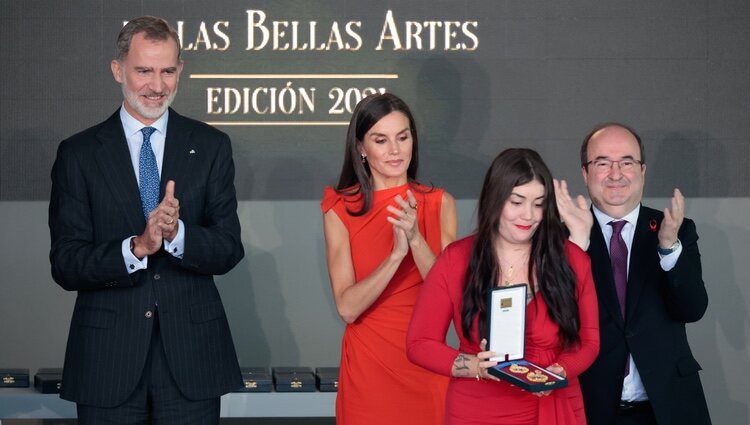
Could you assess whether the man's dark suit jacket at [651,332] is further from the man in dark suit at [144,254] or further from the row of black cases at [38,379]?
the row of black cases at [38,379]

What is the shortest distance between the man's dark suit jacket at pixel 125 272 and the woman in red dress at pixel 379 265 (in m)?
0.51

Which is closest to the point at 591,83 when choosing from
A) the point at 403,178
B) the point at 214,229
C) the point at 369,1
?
the point at 369,1

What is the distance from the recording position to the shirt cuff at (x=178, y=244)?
10.7ft

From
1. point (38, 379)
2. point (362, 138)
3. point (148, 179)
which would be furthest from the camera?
point (38, 379)

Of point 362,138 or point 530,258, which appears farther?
point 362,138

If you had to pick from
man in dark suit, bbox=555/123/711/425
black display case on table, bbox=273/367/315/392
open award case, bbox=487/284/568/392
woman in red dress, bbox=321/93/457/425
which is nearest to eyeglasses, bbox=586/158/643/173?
man in dark suit, bbox=555/123/711/425

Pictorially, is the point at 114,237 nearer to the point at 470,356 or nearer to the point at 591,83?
the point at 470,356

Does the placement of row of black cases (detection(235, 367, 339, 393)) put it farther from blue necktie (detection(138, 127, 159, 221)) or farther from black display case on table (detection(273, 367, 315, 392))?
blue necktie (detection(138, 127, 159, 221))

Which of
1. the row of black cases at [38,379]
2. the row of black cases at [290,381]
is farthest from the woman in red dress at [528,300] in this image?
the row of black cases at [38,379]

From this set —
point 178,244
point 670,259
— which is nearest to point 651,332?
point 670,259

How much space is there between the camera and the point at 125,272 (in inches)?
128

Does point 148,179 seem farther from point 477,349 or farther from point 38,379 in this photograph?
point 38,379

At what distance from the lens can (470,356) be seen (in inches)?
121

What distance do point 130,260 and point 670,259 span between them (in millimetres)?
1618
